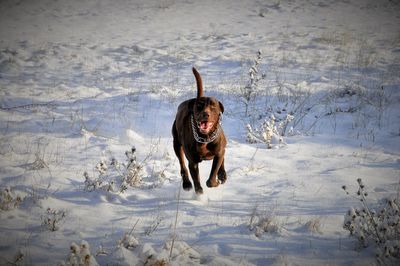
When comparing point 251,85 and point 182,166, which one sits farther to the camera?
point 251,85

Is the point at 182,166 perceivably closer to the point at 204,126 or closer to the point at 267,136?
the point at 204,126

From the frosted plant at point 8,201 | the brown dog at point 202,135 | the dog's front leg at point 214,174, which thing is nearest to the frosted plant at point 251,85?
the brown dog at point 202,135

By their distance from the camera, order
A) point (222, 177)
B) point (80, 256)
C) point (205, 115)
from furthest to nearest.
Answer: point (222, 177)
point (205, 115)
point (80, 256)

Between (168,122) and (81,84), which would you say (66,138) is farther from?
(81,84)

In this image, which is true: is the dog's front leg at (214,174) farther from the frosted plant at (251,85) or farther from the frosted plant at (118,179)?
the frosted plant at (251,85)

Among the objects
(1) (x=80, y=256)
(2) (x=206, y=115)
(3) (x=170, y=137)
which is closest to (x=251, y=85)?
(3) (x=170, y=137)

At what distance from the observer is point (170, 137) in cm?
582

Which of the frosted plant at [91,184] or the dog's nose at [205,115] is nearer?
the dog's nose at [205,115]

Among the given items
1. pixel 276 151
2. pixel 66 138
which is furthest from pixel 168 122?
pixel 276 151

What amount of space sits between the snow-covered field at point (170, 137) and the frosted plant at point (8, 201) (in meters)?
0.01

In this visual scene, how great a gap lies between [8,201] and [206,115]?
7.07 feet

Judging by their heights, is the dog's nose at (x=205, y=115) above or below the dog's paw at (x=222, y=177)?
above

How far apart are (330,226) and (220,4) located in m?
16.4

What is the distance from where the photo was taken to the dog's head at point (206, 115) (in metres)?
3.07
